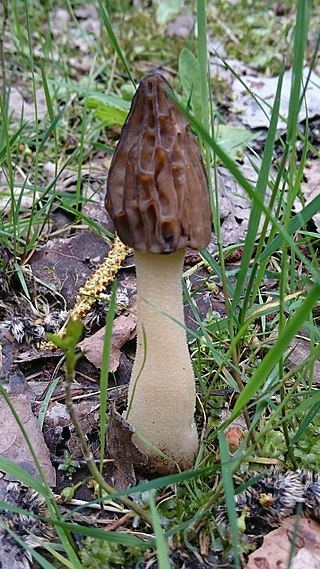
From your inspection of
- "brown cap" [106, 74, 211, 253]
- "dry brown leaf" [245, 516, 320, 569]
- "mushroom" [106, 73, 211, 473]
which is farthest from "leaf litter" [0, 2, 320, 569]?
"brown cap" [106, 74, 211, 253]

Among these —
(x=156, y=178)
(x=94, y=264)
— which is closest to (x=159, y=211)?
(x=156, y=178)

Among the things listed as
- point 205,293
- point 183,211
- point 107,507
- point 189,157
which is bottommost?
point 107,507

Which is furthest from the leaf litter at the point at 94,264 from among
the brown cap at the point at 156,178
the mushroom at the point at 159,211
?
the brown cap at the point at 156,178

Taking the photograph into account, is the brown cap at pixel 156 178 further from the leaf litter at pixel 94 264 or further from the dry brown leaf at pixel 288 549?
the dry brown leaf at pixel 288 549

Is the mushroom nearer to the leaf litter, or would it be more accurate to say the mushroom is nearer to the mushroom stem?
the mushroom stem

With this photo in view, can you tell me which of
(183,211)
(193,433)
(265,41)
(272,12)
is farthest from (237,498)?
(272,12)

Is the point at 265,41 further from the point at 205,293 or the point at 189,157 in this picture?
the point at 189,157
